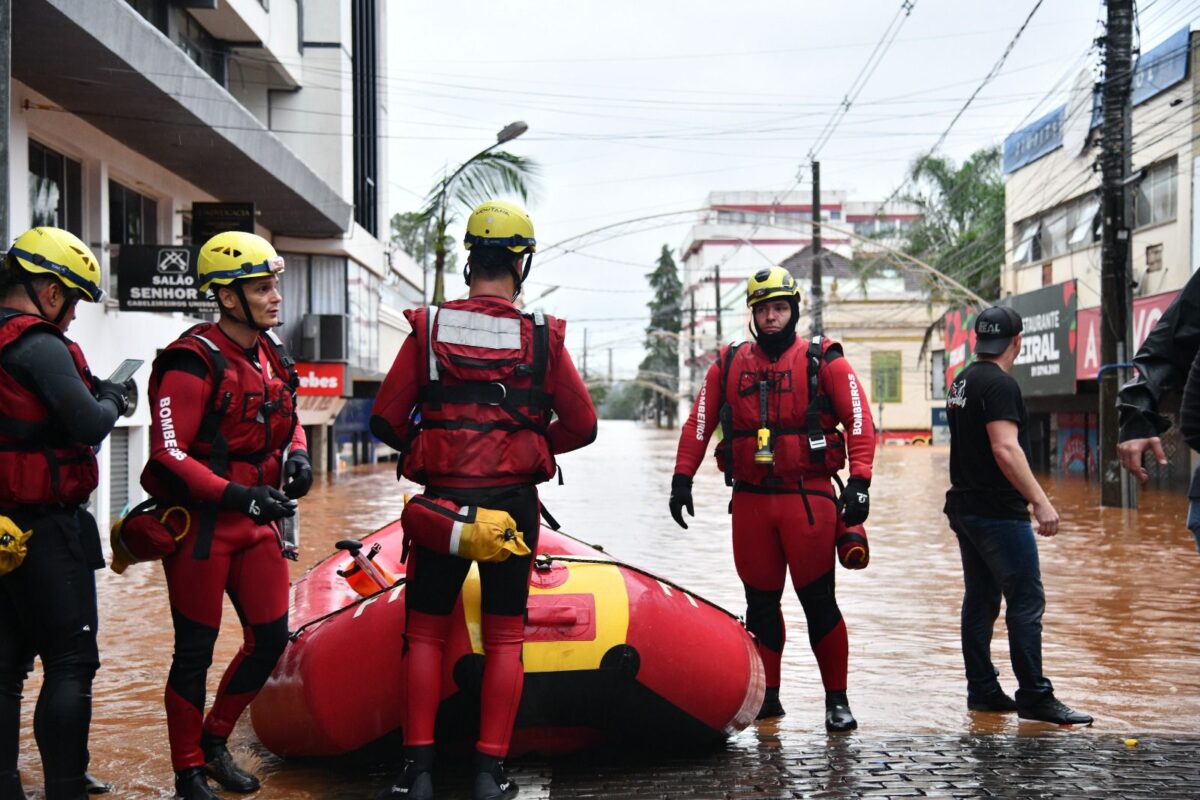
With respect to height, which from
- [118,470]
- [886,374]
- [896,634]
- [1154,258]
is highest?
[1154,258]

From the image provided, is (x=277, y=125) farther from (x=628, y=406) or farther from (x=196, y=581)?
(x=628, y=406)

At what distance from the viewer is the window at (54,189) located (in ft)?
49.3

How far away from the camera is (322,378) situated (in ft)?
96.0

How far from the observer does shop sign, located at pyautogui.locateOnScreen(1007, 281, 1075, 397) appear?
25.2m

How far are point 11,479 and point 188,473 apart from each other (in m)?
0.56

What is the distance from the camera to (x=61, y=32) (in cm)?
1253

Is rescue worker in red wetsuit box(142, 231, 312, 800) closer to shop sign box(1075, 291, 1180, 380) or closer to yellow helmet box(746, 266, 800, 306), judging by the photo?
yellow helmet box(746, 266, 800, 306)

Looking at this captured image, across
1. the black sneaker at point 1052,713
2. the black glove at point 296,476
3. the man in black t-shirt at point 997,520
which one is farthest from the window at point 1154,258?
the black glove at point 296,476

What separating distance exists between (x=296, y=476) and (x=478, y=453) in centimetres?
88

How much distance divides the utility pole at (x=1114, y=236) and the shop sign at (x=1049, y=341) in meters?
5.51

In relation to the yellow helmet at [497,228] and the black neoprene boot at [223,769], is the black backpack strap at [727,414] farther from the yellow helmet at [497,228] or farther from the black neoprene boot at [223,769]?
the black neoprene boot at [223,769]

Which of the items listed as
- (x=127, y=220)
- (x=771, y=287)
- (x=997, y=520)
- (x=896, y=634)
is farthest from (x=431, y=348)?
(x=127, y=220)

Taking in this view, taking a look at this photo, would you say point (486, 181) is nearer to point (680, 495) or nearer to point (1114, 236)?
point (1114, 236)

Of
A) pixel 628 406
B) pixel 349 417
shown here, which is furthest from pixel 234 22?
pixel 628 406
